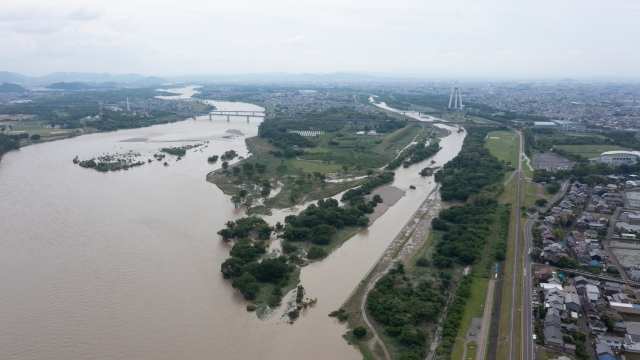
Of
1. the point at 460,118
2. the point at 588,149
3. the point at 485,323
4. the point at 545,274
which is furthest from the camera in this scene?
the point at 460,118

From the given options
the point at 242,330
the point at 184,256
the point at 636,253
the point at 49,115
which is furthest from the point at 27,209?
the point at 49,115

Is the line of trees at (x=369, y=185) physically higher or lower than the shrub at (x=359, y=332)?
higher

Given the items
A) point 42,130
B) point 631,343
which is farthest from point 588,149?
point 42,130

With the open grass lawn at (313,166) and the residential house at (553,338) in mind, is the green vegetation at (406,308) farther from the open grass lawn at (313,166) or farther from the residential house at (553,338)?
the open grass lawn at (313,166)

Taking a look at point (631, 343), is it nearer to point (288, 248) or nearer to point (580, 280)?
point (580, 280)

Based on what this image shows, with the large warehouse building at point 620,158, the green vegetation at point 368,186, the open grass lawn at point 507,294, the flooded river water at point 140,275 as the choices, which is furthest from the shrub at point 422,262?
the large warehouse building at point 620,158

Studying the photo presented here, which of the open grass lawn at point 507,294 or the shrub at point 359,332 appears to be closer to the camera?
the open grass lawn at point 507,294

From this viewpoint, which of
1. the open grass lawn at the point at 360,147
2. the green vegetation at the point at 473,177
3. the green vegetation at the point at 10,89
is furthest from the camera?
the green vegetation at the point at 10,89

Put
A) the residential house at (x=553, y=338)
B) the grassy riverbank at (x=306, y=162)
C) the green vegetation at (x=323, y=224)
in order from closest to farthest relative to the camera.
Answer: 1. the residential house at (x=553, y=338)
2. the green vegetation at (x=323, y=224)
3. the grassy riverbank at (x=306, y=162)
